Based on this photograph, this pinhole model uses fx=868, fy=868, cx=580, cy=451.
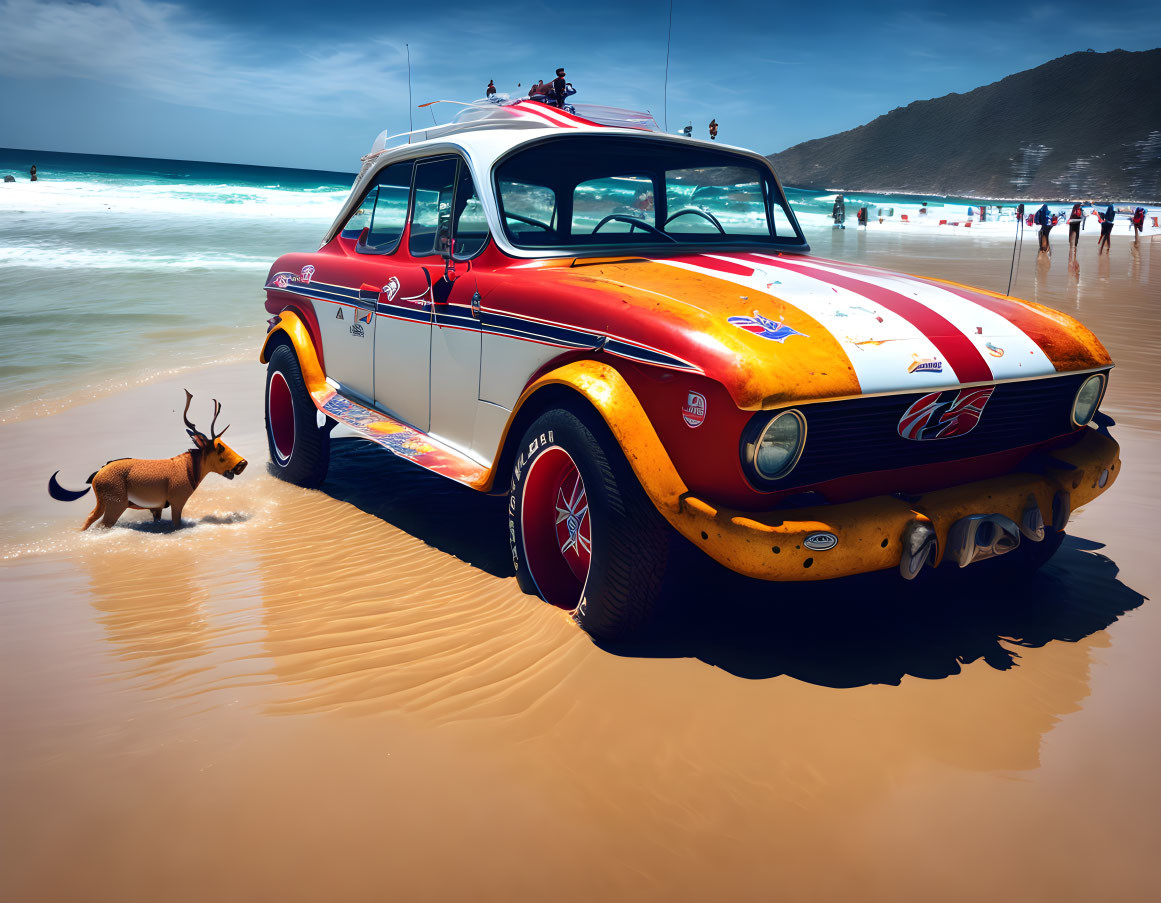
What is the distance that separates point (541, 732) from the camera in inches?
97.5

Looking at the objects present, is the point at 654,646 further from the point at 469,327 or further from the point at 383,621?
the point at 469,327

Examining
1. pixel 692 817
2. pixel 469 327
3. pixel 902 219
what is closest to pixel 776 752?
pixel 692 817

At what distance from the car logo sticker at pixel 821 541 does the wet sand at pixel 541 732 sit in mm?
500

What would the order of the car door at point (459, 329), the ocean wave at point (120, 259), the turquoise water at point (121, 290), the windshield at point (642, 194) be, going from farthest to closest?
the ocean wave at point (120, 259) → the turquoise water at point (121, 290) → the windshield at point (642, 194) → the car door at point (459, 329)

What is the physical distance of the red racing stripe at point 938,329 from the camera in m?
2.73

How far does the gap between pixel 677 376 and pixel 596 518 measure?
1.69ft

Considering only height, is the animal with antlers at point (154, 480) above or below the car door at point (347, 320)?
below

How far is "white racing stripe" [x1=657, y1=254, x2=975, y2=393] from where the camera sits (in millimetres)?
2572

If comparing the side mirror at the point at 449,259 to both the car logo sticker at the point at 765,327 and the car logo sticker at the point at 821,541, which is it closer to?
the car logo sticker at the point at 765,327

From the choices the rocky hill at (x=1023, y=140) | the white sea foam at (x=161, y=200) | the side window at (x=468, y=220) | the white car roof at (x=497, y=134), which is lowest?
the side window at (x=468, y=220)

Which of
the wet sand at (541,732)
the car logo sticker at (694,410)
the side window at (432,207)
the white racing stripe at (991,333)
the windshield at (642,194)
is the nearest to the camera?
the wet sand at (541,732)

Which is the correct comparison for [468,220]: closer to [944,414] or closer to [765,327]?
[765,327]

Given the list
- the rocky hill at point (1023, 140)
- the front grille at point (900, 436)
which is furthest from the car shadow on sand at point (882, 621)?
the rocky hill at point (1023, 140)

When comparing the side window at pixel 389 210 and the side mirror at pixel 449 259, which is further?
the side window at pixel 389 210
